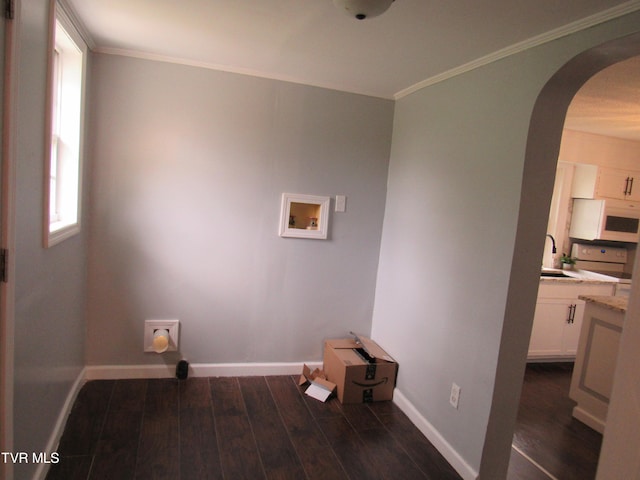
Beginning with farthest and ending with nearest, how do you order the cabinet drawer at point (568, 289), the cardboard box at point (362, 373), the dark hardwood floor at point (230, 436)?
1. the cabinet drawer at point (568, 289)
2. the cardboard box at point (362, 373)
3. the dark hardwood floor at point (230, 436)

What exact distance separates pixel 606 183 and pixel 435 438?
131 inches

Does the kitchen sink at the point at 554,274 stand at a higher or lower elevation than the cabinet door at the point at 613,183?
lower

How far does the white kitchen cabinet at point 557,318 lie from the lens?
392 centimetres

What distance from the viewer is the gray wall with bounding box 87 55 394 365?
9.01 feet

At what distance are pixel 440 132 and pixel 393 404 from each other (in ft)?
6.09

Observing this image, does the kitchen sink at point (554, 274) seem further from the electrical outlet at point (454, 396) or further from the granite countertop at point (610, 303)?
the electrical outlet at point (454, 396)

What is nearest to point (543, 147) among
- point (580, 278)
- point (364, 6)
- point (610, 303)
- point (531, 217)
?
point (531, 217)

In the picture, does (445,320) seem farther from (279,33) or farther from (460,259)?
(279,33)

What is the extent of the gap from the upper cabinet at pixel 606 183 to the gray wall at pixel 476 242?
248 cm

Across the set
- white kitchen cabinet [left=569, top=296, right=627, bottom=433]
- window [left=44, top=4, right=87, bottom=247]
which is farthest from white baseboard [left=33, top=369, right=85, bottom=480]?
white kitchen cabinet [left=569, top=296, right=627, bottom=433]

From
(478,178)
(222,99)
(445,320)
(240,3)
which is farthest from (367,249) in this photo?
(240,3)

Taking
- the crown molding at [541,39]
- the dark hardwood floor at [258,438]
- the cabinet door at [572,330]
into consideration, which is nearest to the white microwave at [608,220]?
the cabinet door at [572,330]

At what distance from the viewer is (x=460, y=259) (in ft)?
7.68

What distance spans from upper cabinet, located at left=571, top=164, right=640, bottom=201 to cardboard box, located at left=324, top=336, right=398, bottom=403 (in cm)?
290
